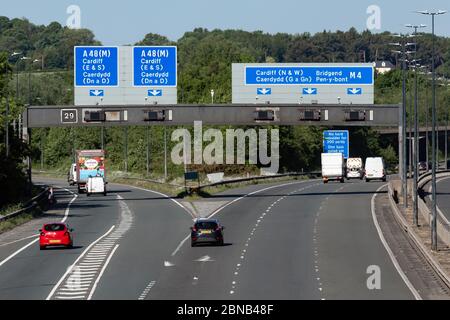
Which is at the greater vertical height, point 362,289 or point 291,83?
point 291,83

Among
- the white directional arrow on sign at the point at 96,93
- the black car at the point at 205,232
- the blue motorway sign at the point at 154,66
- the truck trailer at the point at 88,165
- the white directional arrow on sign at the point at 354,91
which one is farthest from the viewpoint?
the truck trailer at the point at 88,165

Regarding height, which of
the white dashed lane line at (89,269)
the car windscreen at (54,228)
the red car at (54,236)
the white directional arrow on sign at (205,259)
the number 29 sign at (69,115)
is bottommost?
the white directional arrow on sign at (205,259)

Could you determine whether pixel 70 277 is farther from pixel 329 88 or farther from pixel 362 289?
pixel 329 88

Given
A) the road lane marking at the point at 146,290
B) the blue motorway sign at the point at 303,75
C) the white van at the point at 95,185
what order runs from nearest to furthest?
the road lane marking at the point at 146,290, the blue motorway sign at the point at 303,75, the white van at the point at 95,185

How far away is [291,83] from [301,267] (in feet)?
124

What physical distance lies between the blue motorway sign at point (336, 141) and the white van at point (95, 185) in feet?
125

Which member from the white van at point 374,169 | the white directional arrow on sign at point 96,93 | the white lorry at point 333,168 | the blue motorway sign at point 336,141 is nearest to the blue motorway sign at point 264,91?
the white directional arrow on sign at point 96,93

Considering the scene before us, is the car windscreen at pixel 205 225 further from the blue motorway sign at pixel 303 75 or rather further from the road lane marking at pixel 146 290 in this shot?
the blue motorway sign at pixel 303 75

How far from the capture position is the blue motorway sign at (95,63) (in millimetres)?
80250

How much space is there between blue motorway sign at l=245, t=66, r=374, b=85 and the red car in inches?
1169

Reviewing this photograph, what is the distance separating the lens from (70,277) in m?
44.6

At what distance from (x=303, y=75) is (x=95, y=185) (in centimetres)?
2801
